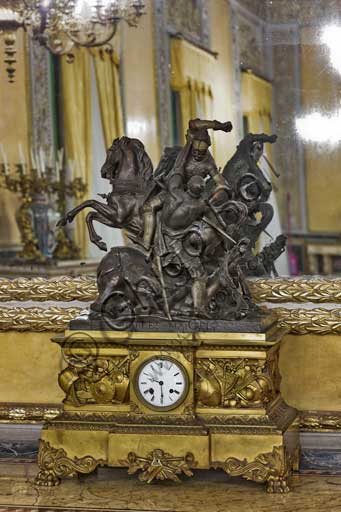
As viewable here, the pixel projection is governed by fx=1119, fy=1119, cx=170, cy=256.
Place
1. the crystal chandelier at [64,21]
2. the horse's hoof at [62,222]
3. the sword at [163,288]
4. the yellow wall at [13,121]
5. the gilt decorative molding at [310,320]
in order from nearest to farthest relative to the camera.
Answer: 1. the sword at [163,288]
2. the horse's hoof at [62,222]
3. the gilt decorative molding at [310,320]
4. the crystal chandelier at [64,21]
5. the yellow wall at [13,121]

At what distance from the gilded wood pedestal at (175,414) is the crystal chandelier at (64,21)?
1.26m

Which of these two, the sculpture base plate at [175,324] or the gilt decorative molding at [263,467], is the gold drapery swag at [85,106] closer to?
the sculpture base plate at [175,324]

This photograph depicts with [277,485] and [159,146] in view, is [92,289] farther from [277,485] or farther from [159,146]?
[277,485]

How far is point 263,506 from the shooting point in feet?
12.3

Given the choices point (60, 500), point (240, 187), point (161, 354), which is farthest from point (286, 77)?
point (60, 500)

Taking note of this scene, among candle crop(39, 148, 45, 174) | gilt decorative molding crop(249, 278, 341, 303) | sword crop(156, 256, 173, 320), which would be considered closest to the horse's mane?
sword crop(156, 256, 173, 320)

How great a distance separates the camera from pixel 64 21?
176 inches

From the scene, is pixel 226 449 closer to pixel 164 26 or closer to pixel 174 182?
pixel 174 182

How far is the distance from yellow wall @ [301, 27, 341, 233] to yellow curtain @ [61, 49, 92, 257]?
2.84 feet

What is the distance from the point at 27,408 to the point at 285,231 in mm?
1264

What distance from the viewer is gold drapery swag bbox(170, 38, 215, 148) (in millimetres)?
4379

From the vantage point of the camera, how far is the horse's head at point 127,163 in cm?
405

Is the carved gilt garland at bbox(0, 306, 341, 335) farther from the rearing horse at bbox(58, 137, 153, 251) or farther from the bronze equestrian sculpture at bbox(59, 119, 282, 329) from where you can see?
the rearing horse at bbox(58, 137, 153, 251)

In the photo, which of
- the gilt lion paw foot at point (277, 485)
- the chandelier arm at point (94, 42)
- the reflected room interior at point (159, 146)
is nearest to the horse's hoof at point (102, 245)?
the reflected room interior at point (159, 146)
